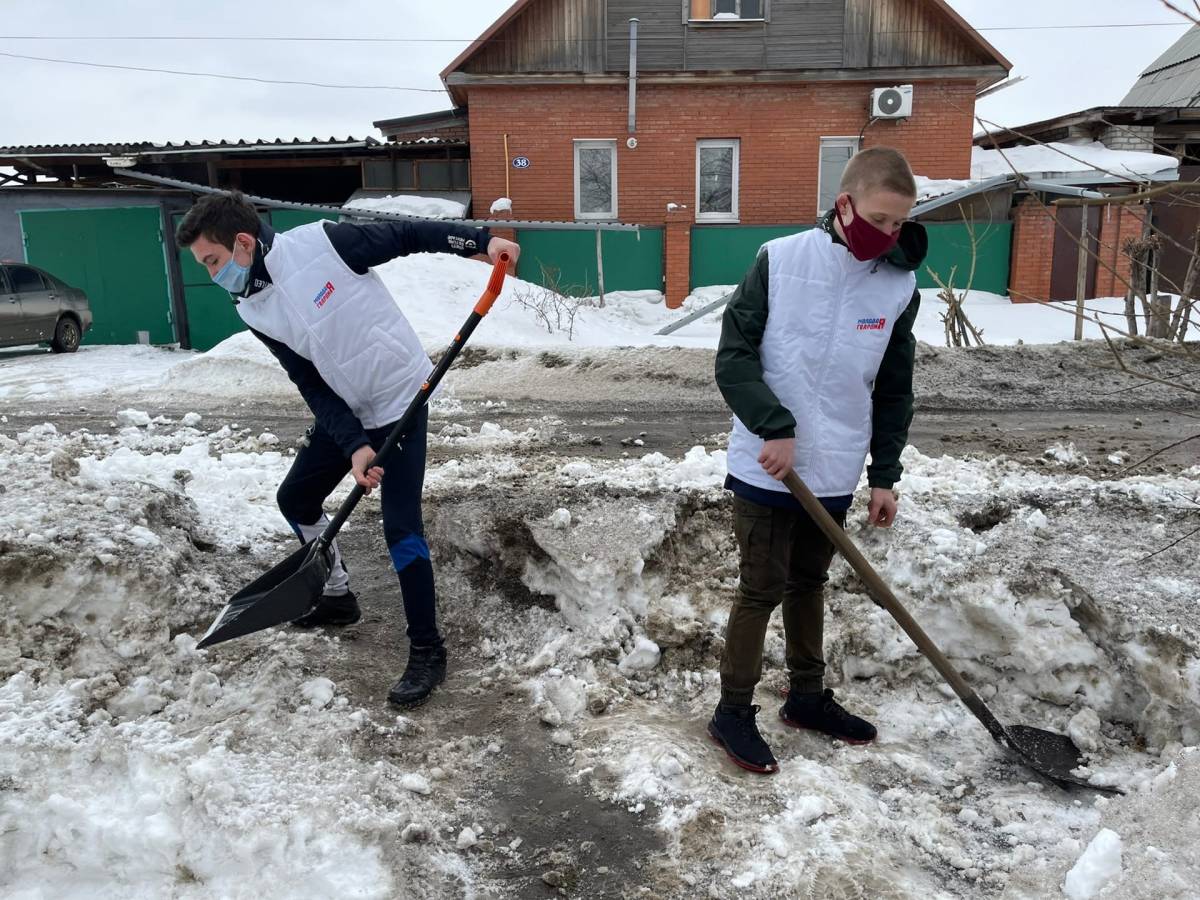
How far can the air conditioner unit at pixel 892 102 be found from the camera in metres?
15.1

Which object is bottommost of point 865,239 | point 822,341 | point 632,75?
point 822,341

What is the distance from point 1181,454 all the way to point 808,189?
11.1 meters

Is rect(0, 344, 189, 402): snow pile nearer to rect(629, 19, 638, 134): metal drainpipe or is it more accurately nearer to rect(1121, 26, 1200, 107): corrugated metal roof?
rect(629, 19, 638, 134): metal drainpipe

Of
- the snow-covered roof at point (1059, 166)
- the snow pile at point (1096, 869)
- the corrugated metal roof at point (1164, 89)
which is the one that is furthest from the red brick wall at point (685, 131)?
the snow pile at point (1096, 869)

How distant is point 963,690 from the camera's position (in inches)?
113

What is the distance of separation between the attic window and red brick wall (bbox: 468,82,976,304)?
124cm

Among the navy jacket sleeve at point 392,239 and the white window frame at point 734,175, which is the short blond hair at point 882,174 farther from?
the white window frame at point 734,175

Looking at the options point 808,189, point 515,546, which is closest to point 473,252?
point 515,546

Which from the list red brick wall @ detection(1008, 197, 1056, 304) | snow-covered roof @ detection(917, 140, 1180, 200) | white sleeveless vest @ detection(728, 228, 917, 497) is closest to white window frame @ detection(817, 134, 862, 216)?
snow-covered roof @ detection(917, 140, 1180, 200)

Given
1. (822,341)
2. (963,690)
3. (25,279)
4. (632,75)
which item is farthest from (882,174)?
(632,75)

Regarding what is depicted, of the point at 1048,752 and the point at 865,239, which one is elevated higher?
the point at 865,239

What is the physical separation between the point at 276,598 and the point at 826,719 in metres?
1.94

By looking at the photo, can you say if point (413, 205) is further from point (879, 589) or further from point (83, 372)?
point (879, 589)

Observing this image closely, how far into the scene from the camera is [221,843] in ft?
7.88
